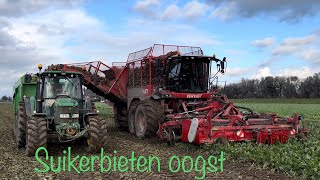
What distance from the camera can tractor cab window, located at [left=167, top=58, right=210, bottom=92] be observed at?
13.2m

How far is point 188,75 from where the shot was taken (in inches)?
529

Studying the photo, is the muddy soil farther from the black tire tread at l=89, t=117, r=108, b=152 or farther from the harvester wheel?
the harvester wheel

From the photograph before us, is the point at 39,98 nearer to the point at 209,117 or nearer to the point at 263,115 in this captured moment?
the point at 209,117

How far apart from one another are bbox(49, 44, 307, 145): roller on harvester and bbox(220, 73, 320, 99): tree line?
208 ft

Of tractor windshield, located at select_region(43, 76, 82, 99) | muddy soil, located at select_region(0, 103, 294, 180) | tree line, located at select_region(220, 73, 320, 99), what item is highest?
tree line, located at select_region(220, 73, 320, 99)

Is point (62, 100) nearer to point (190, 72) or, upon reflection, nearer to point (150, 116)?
point (150, 116)

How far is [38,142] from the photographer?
9586mm

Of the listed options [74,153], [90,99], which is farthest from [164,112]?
[74,153]

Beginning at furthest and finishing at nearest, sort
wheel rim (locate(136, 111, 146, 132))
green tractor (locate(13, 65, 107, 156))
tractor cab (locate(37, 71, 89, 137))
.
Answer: wheel rim (locate(136, 111, 146, 132)), tractor cab (locate(37, 71, 89, 137)), green tractor (locate(13, 65, 107, 156))

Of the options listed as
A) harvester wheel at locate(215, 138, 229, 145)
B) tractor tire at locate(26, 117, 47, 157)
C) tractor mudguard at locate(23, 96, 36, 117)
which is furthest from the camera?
tractor mudguard at locate(23, 96, 36, 117)

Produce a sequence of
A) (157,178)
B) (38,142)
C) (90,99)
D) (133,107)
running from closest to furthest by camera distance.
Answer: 1. (157,178)
2. (38,142)
3. (90,99)
4. (133,107)

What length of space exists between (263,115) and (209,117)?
2.47 meters

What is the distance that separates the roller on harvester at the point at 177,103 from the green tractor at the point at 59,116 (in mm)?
1923

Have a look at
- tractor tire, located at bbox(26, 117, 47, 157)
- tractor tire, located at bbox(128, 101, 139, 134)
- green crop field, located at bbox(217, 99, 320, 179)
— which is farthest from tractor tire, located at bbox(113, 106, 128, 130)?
green crop field, located at bbox(217, 99, 320, 179)
